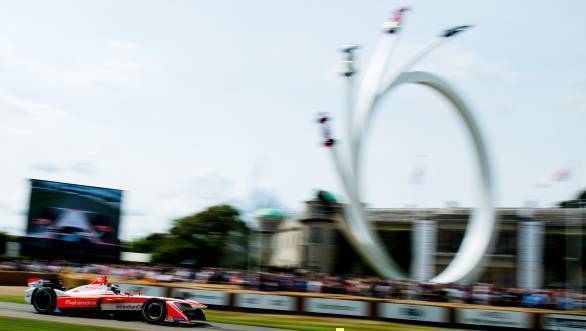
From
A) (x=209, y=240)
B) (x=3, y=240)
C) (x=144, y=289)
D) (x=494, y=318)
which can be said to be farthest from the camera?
(x=209, y=240)

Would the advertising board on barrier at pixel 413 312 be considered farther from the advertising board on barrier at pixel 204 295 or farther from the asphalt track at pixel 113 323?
the asphalt track at pixel 113 323

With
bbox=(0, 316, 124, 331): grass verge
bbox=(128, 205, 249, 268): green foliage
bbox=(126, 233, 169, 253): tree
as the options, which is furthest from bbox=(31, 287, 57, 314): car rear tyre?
bbox=(126, 233, 169, 253): tree

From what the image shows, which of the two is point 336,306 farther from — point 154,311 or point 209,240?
point 209,240

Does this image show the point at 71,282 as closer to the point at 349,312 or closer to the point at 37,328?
the point at 349,312

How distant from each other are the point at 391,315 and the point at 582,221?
48.2 meters

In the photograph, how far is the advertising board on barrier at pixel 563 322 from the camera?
80.7 feet

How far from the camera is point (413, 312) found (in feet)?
88.9

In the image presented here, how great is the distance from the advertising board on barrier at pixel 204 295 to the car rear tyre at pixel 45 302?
8.22 metres

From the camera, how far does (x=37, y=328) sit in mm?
17406

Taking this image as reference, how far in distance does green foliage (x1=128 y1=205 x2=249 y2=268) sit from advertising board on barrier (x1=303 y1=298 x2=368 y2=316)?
6948 centimetres

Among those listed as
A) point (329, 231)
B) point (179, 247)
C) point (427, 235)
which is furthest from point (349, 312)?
point (179, 247)

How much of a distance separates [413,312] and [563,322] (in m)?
5.58

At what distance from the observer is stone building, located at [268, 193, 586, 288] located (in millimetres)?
63906

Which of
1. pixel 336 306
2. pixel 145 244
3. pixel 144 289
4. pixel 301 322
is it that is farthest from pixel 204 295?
pixel 145 244
